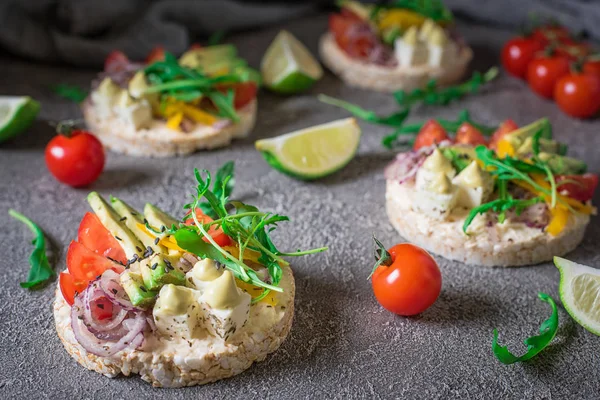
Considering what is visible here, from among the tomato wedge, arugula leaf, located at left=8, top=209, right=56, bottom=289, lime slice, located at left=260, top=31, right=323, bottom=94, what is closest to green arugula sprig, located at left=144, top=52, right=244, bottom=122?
lime slice, located at left=260, top=31, right=323, bottom=94

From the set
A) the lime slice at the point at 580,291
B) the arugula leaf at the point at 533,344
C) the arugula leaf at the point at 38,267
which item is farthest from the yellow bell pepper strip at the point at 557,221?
the arugula leaf at the point at 38,267

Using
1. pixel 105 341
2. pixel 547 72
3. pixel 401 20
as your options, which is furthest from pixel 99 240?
pixel 547 72

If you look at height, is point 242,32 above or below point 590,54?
below

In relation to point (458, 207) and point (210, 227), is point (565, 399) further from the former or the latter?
point (210, 227)

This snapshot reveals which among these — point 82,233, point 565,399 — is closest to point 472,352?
point 565,399

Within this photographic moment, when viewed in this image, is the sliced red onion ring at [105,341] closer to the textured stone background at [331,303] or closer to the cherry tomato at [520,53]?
the textured stone background at [331,303]

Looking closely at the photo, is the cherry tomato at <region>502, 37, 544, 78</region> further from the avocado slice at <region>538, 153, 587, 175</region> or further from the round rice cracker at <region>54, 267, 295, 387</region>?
the round rice cracker at <region>54, 267, 295, 387</region>
